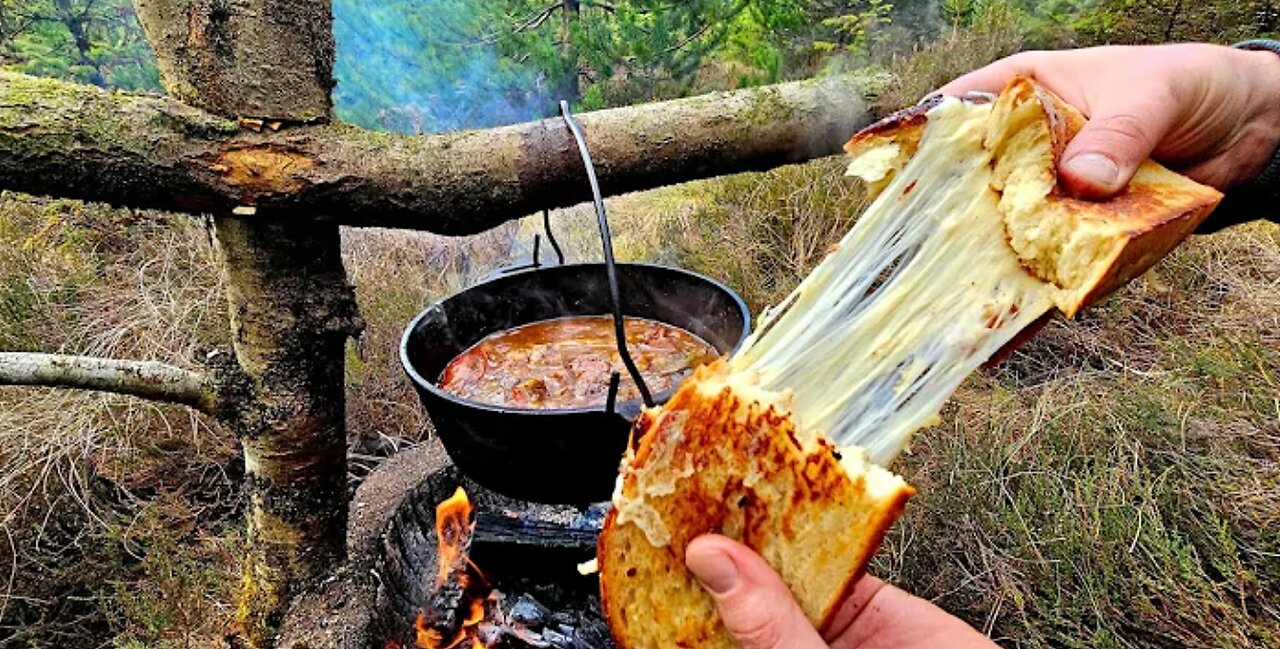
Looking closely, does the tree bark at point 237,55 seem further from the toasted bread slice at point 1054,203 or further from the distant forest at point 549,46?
the distant forest at point 549,46

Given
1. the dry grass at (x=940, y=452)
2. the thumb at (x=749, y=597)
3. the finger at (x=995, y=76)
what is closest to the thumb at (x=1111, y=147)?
the finger at (x=995, y=76)

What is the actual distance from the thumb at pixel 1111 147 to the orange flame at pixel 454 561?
7.37 ft

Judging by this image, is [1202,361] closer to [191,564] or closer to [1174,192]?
[1174,192]

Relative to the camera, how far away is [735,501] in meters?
1.42

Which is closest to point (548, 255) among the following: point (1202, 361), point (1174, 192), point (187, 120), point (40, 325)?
point (40, 325)

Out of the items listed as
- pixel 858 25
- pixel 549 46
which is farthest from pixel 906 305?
pixel 858 25

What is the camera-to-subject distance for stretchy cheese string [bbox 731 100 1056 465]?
131 cm

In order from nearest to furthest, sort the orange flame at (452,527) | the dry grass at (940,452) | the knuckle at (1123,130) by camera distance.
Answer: the knuckle at (1123,130)
the dry grass at (940,452)
the orange flame at (452,527)

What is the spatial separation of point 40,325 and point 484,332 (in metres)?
3.53

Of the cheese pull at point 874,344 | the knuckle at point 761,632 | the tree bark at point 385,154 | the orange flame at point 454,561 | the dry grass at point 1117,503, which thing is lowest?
the dry grass at point 1117,503

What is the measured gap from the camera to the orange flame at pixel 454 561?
2.58 m

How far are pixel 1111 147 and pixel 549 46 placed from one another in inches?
375

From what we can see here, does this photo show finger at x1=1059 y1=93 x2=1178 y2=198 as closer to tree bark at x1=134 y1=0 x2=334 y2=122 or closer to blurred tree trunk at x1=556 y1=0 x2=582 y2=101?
tree bark at x1=134 y1=0 x2=334 y2=122

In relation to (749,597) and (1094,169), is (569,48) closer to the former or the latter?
(1094,169)
